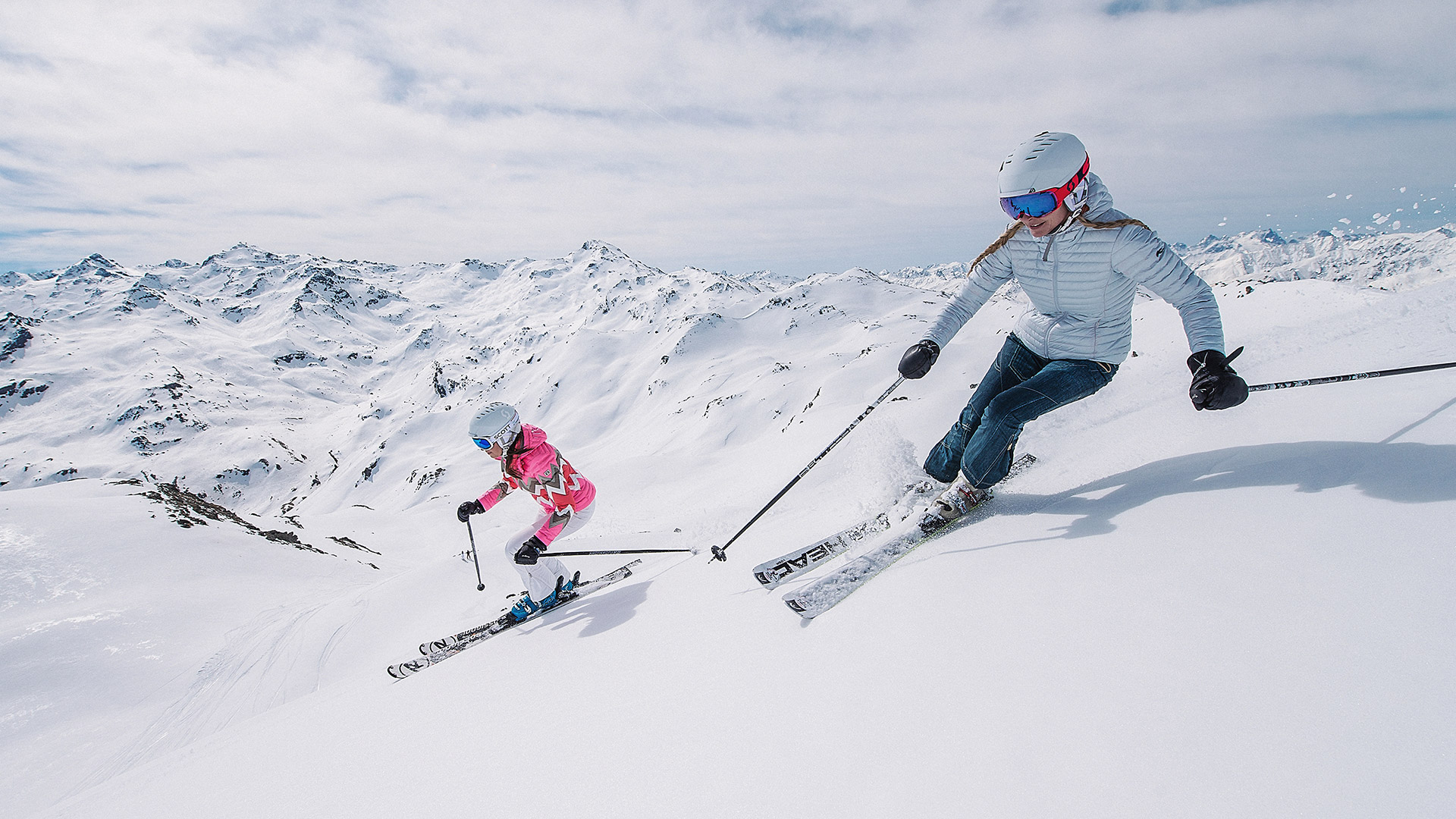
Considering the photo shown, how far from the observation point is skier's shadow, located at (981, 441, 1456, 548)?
292 cm

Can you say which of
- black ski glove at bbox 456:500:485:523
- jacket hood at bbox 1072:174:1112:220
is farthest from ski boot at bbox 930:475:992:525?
black ski glove at bbox 456:500:485:523

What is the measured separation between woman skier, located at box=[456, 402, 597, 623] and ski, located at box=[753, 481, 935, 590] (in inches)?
129

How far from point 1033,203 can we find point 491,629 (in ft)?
23.9

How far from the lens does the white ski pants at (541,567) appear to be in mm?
7148

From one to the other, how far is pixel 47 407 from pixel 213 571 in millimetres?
238580

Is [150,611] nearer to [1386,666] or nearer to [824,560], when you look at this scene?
[824,560]

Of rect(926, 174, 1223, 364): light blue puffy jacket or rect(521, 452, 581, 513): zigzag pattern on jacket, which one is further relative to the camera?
rect(521, 452, 581, 513): zigzag pattern on jacket

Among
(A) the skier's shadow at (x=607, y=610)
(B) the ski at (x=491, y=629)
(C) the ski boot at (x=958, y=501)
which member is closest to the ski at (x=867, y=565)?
(C) the ski boot at (x=958, y=501)

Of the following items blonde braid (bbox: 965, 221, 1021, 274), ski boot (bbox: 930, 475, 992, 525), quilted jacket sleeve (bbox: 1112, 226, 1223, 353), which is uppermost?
blonde braid (bbox: 965, 221, 1021, 274)

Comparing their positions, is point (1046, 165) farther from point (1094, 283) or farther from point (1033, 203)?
point (1094, 283)

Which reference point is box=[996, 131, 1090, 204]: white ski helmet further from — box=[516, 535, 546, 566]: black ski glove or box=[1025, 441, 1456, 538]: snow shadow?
box=[516, 535, 546, 566]: black ski glove

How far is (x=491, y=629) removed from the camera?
7098 millimetres

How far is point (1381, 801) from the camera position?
1489mm

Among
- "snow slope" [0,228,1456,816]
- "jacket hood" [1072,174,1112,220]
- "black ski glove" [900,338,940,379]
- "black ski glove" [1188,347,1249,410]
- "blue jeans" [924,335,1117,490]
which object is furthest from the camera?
"black ski glove" [900,338,940,379]
